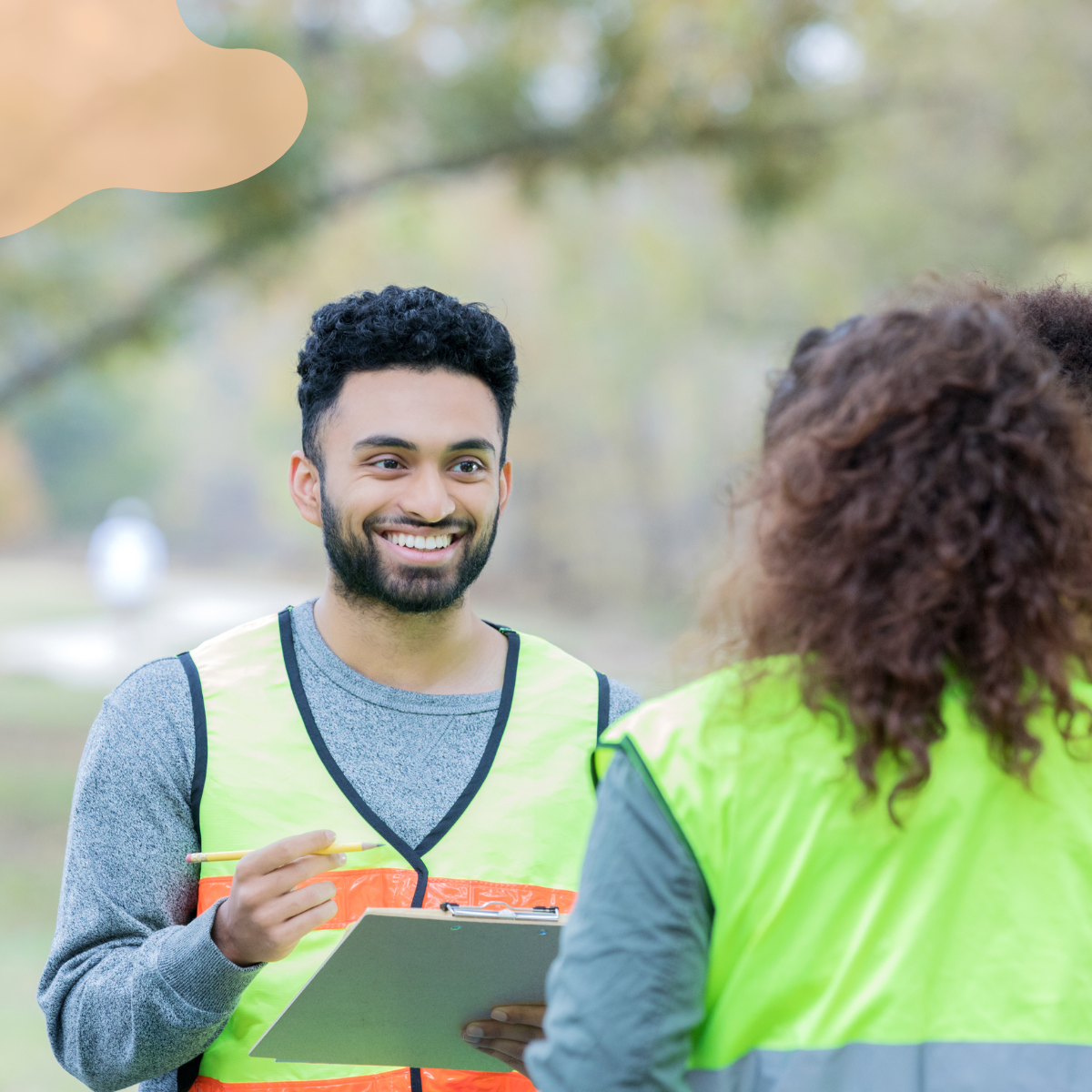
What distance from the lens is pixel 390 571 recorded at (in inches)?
57.5

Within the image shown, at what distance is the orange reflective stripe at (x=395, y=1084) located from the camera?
4.27 ft

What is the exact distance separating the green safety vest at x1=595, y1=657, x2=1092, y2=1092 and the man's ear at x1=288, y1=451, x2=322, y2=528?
0.84 metres

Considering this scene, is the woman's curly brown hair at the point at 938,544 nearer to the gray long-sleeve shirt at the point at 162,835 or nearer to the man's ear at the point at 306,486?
the gray long-sleeve shirt at the point at 162,835

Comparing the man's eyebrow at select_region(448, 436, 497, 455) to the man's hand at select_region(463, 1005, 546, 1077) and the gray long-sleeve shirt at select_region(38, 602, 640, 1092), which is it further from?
the man's hand at select_region(463, 1005, 546, 1077)

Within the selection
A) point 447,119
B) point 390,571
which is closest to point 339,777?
point 390,571

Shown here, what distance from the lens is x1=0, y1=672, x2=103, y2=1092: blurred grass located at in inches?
163

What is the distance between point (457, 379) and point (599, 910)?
86 cm

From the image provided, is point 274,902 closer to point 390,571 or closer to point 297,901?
point 297,901

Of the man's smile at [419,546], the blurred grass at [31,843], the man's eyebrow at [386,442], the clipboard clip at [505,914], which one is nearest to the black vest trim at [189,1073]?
the clipboard clip at [505,914]

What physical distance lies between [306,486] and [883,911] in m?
0.99

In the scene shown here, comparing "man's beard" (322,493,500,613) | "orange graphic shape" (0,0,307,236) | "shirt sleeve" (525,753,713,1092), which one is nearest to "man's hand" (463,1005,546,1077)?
"shirt sleeve" (525,753,713,1092)

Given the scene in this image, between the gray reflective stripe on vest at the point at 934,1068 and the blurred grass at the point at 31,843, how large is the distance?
12.6 feet

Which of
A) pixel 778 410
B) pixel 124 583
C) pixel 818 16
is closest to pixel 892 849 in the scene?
pixel 778 410

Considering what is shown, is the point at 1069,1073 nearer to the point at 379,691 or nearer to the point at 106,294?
the point at 379,691
